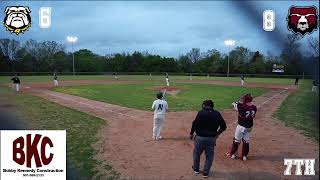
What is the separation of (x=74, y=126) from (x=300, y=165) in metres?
8.67

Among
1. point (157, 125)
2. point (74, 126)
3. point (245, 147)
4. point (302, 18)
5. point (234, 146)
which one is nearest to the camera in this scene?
point (245, 147)

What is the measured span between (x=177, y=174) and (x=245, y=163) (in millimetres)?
2031

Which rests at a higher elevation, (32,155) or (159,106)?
(159,106)

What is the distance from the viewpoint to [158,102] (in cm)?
1113

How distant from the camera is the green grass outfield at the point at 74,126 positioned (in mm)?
8932

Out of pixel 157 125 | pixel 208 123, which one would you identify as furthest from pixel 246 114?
pixel 157 125

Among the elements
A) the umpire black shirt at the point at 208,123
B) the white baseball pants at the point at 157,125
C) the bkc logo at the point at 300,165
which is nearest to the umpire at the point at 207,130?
the umpire black shirt at the point at 208,123

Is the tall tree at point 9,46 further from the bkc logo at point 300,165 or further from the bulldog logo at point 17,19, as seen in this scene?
the bkc logo at point 300,165

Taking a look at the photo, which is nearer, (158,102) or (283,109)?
(158,102)

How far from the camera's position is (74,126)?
13.8 meters

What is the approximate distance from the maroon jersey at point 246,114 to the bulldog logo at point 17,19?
27.7 feet

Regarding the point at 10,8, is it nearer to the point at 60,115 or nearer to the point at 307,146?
the point at 60,115

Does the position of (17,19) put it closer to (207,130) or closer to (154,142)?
(154,142)

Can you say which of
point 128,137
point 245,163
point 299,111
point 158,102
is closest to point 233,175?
point 245,163
